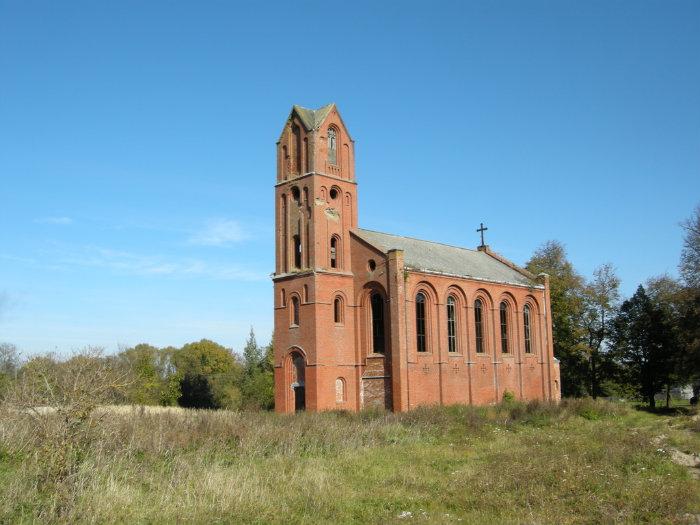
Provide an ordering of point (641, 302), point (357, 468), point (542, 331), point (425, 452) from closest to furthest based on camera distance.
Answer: point (357, 468)
point (425, 452)
point (542, 331)
point (641, 302)

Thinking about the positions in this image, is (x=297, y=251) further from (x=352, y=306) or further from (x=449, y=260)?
(x=449, y=260)

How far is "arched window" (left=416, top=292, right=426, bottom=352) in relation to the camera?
33.2 meters

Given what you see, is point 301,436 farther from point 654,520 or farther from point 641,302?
point 641,302

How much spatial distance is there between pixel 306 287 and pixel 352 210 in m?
5.30

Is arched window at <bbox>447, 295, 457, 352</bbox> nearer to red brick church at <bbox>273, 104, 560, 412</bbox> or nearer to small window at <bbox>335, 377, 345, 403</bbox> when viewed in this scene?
red brick church at <bbox>273, 104, 560, 412</bbox>

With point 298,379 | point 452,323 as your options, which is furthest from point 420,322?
point 298,379

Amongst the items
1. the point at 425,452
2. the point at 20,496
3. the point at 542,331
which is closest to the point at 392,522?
the point at 20,496

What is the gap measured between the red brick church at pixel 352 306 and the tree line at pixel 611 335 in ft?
40.5

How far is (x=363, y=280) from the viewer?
110 feet

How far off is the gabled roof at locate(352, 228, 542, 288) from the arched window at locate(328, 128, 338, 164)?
398 cm

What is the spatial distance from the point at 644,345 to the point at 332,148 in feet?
89.5

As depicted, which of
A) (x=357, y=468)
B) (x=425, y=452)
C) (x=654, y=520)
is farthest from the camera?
(x=425, y=452)

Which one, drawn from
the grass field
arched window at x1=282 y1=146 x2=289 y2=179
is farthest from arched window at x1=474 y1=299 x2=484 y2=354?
the grass field

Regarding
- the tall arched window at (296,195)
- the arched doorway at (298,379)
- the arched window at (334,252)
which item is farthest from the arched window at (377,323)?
the tall arched window at (296,195)
